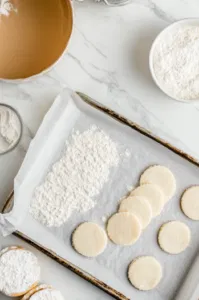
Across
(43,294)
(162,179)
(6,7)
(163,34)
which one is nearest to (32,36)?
(6,7)

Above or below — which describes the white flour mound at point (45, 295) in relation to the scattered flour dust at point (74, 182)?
below

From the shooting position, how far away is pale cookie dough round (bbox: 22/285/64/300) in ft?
4.48

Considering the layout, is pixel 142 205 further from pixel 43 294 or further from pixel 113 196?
pixel 43 294

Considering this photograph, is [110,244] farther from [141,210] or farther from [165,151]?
[165,151]

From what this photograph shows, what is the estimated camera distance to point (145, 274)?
4.54 ft

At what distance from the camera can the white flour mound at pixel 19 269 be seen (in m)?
1.37

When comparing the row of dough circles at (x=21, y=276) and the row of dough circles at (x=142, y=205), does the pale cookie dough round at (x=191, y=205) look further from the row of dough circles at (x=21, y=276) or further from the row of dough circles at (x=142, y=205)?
the row of dough circles at (x=21, y=276)

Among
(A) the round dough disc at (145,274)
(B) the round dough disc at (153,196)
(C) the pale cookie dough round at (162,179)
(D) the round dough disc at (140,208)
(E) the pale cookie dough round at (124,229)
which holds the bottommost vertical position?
(A) the round dough disc at (145,274)

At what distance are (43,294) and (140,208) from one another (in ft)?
0.74

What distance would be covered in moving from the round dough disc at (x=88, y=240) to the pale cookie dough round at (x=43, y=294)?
0.28 feet

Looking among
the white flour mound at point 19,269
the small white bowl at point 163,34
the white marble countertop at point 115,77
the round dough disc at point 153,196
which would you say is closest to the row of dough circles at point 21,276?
the white flour mound at point 19,269

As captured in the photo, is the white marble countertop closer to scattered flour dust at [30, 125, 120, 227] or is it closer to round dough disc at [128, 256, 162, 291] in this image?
scattered flour dust at [30, 125, 120, 227]

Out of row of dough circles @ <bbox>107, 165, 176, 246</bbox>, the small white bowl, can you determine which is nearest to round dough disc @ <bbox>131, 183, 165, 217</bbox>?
row of dough circles @ <bbox>107, 165, 176, 246</bbox>

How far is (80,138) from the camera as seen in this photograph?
1.41m
